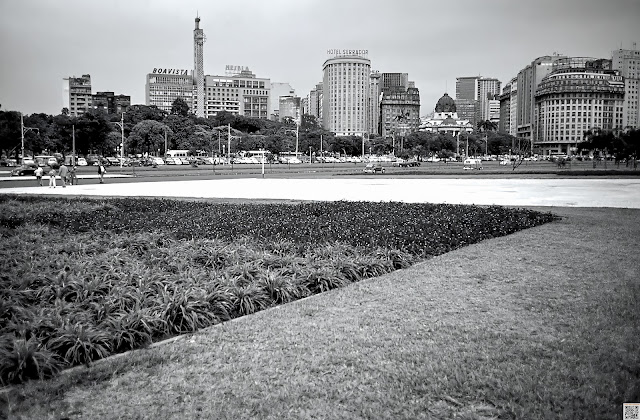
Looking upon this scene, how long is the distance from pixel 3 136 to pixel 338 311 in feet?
240

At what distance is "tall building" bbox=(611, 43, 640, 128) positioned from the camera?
11706cm

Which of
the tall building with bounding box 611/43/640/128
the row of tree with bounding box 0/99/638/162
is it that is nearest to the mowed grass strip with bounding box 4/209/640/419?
the row of tree with bounding box 0/99/638/162

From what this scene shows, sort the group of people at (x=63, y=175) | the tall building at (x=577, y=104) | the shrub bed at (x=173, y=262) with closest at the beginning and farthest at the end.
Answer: the shrub bed at (x=173, y=262)
the group of people at (x=63, y=175)
the tall building at (x=577, y=104)

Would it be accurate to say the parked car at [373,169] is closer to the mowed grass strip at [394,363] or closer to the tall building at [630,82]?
the mowed grass strip at [394,363]

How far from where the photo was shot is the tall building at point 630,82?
11706cm

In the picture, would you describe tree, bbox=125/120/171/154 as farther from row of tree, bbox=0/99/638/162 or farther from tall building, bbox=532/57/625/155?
tall building, bbox=532/57/625/155

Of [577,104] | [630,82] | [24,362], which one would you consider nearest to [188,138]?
[630,82]

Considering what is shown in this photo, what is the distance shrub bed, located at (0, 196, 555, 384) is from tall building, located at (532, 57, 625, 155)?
532 feet

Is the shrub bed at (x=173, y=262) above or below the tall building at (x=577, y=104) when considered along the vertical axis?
below

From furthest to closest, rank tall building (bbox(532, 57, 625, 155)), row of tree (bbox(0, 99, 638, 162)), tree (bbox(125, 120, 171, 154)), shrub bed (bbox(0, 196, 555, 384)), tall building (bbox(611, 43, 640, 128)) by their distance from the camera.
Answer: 1. tall building (bbox(532, 57, 625, 155))
2. tall building (bbox(611, 43, 640, 128))
3. tree (bbox(125, 120, 171, 154))
4. row of tree (bbox(0, 99, 638, 162))
5. shrub bed (bbox(0, 196, 555, 384))

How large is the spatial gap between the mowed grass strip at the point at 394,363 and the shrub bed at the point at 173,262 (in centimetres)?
41

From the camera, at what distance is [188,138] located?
118 meters

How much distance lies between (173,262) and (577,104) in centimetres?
19619

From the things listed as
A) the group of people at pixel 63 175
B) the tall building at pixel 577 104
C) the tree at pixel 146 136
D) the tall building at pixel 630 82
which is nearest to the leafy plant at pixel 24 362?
the group of people at pixel 63 175
